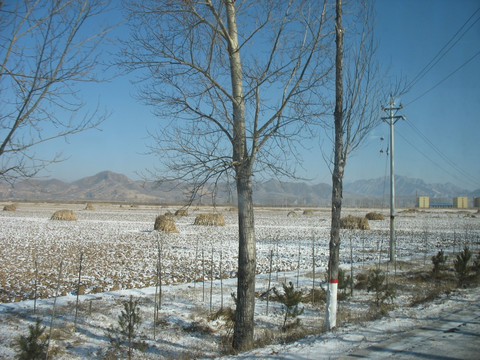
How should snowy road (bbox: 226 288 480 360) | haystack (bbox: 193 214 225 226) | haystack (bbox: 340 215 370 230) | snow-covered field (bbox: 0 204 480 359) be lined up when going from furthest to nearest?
1. haystack (bbox: 193 214 225 226)
2. haystack (bbox: 340 215 370 230)
3. snow-covered field (bbox: 0 204 480 359)
4. snowy road (bbox: 226 288 480 360)

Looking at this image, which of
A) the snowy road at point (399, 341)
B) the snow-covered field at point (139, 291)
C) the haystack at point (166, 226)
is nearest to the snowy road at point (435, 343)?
the snowy road at point (399, 341)

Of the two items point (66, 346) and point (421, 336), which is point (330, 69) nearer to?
point (421, 336)

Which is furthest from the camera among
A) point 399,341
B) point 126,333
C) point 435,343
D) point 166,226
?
point 166,226

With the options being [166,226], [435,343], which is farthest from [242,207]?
[166,226]

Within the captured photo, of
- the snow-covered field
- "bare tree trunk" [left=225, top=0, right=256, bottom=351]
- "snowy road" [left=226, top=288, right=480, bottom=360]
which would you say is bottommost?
the snow-covered field

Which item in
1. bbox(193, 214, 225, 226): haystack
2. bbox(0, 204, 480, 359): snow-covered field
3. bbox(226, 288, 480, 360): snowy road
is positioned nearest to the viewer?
bbox(226, 288, 480, 360): snowy road

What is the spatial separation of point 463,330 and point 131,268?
30.6ft

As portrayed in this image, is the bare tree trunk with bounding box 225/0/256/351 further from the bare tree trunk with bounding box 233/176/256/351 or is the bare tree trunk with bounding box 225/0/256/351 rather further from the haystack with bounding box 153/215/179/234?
the haystack with bounding box 153/215/179/234

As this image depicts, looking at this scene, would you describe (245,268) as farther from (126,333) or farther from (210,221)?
(210,221)

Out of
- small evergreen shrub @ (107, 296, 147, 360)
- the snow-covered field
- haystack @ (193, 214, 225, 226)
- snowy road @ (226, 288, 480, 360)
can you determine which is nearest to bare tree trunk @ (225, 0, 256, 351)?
snowy road @ (226, 288, 480, 360)

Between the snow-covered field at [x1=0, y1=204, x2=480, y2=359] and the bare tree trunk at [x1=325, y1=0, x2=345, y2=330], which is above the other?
the bare tree trunk at [x1=325, y1=0, x2=345, y2=330]

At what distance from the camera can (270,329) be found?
7137 mm

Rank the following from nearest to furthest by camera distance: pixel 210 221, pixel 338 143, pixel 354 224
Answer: pixel 338 143 < pixel 354 224 < pixel 210 221

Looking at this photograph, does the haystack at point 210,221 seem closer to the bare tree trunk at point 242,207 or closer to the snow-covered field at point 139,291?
the snow-covered field at point 139,291
